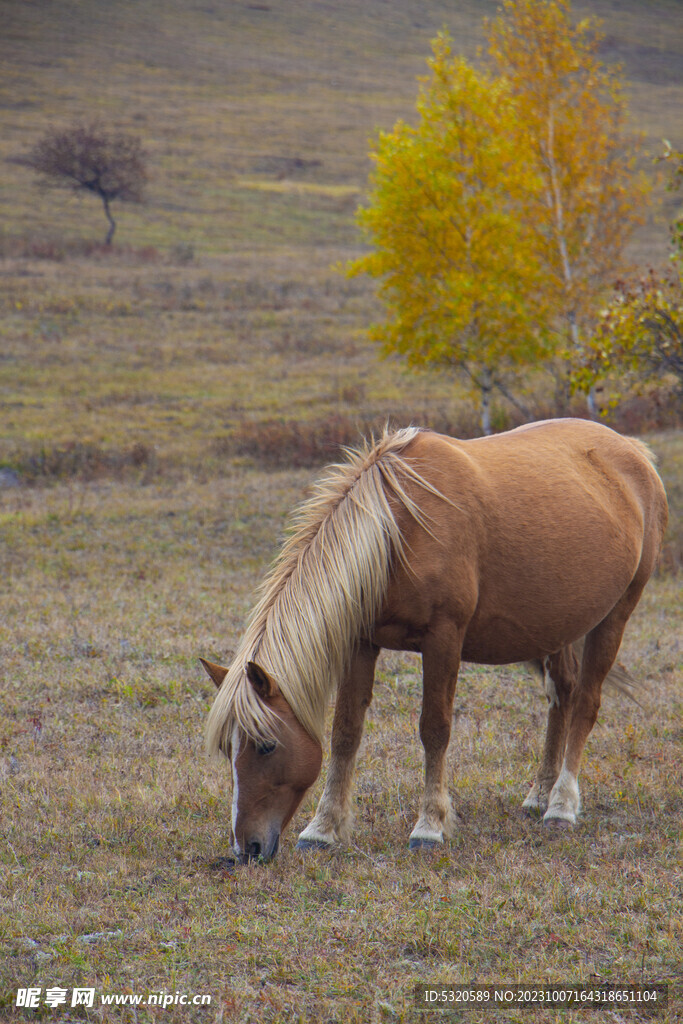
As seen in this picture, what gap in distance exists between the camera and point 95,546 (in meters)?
11.4

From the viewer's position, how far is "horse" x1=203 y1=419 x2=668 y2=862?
4.29m

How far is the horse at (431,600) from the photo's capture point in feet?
14.1

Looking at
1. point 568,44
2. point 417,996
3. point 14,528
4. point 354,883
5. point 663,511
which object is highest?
point 568,44

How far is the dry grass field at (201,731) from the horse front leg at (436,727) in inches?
5.5

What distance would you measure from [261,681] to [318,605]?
A: 0.47m

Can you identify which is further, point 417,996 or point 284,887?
point 284,887

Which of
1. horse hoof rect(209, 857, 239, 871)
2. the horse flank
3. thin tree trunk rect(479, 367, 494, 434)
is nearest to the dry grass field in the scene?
horse hoof rect(209, 857, 239, 871)

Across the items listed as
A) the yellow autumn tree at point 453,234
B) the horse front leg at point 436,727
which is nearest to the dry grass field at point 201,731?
the horse front leg at point 436,727

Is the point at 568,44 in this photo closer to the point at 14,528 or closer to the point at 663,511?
the point at 14,528

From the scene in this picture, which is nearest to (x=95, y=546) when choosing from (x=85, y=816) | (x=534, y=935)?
(x=85, y=816)

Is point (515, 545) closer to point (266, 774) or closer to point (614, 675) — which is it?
point (614, 675)

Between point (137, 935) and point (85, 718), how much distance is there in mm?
2835

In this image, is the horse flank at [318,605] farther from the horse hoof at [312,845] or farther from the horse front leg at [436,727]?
the horse hoof at [312,845]

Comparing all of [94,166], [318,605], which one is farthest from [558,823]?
[94,166]
